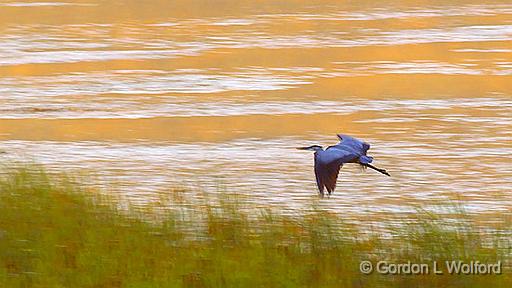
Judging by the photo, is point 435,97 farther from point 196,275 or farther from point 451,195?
point 196,275

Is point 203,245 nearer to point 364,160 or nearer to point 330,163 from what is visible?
point 330,163

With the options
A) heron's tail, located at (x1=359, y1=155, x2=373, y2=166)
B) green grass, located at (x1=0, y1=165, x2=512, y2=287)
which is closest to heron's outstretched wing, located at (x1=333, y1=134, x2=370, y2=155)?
heron's tail, located at (x1=359, y1=155, x2=373, y2=166)

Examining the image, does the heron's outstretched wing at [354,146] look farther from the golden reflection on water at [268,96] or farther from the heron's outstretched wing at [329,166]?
the golden reflection on water at [268,96]

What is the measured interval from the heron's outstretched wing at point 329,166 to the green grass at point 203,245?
18 centimetres

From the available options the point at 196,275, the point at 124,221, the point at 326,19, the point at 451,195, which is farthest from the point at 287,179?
the point at 326,19

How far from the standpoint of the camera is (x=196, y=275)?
5.46m

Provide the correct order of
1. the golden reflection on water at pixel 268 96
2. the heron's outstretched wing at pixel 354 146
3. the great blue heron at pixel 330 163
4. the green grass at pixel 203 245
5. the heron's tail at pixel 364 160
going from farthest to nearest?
the golden reflection on water at pixel 268 96 < the heron's outstretched wing at pixel 354 146 < the great blue heron at pixel 330 163 < the heron's tail at pixel 364 160 < the green grass at pixel 203 245

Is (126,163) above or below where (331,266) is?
above

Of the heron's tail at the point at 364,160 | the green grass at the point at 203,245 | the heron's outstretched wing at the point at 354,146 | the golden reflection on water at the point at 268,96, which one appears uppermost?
the golden reflection on water at the point at 268,96

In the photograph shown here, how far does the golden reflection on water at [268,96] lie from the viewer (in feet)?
27.8

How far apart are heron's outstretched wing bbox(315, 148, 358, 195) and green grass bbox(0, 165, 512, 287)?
0.58 ft

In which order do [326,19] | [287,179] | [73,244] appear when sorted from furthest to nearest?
1. [326,19]
2. [287,179]
3. [73,244]

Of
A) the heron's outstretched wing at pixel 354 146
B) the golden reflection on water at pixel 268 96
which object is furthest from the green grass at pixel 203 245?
the golden reflection on water at pixel 268 96

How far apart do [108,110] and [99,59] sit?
2.39 metres
